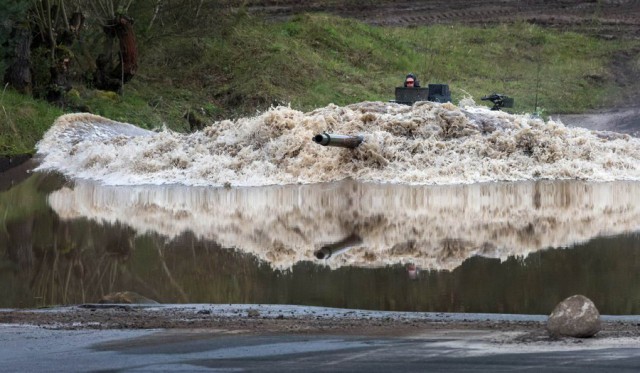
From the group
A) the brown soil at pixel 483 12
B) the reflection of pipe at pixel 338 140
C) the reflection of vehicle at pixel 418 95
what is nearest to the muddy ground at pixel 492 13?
the brown soil at pixel 483 12

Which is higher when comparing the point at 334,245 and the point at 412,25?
the point at 412,25

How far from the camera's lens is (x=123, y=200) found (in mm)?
22281

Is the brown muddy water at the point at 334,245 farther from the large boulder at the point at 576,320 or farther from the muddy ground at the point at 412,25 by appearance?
the large boulder at the point at 576,320

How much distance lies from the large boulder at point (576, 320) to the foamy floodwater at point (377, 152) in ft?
49.5

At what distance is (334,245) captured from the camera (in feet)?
52.2

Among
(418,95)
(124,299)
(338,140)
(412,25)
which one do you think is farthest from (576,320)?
(412,25)

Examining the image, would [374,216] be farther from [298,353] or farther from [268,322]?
[298,353]

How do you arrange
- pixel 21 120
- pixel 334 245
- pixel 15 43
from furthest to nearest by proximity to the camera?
pixel 15 43
pixel 21 120
pixel 334 245

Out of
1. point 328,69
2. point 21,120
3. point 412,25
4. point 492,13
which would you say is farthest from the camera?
point 492,13

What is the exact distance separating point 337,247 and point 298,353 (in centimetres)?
676

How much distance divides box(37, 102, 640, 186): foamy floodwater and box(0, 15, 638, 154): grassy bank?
5.88m

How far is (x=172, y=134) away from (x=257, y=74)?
42.9 feet

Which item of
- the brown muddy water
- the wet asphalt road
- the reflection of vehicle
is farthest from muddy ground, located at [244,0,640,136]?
the wet asphalt road

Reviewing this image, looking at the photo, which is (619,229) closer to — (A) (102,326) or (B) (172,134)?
(A) (102,326)
